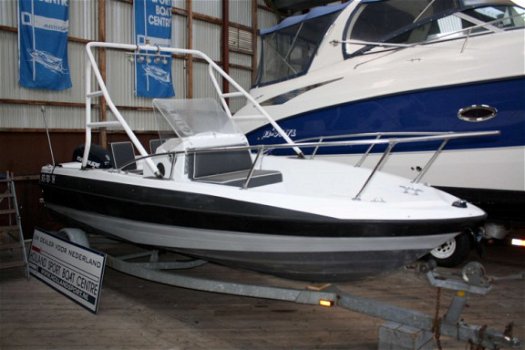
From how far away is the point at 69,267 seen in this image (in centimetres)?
307

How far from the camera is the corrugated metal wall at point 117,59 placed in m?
4.98

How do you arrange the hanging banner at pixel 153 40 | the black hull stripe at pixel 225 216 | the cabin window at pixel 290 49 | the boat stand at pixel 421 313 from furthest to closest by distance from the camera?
the hanging banner at pixel 153 40 → the cabin window at pixel 290 49 → the black hull stripe at pixel 225 216 → the boat stand at pixel 421 313

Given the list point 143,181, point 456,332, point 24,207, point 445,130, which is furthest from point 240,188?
point 24,207

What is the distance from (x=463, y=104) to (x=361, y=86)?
33.9 inches

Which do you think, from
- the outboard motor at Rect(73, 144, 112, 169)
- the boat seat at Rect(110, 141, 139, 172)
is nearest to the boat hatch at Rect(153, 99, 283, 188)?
the boat seat at Rect(110, 141, 139, 172)

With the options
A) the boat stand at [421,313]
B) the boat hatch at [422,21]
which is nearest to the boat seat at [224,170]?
the boat stand at [421,313]

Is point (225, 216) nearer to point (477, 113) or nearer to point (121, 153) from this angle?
point (121, 153)

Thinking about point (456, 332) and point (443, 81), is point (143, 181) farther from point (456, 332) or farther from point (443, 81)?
point (443, 81)

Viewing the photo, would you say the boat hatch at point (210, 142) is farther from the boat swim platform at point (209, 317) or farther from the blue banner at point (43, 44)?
the blue banner at point (43, 44)

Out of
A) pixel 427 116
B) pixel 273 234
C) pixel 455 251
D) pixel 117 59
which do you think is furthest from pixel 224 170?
pixel 117 59

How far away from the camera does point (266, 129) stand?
4.54 meters

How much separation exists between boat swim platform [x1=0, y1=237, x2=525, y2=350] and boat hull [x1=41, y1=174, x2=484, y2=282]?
195 millimetres

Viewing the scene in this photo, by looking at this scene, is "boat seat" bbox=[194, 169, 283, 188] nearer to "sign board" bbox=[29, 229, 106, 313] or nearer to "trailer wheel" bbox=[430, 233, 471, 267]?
"sign board" bbox=[29, 229, 106, 313]

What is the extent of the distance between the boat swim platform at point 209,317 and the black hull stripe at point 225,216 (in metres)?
0.27
